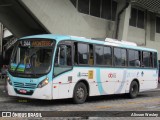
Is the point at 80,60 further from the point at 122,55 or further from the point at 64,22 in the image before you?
the point at 64,22

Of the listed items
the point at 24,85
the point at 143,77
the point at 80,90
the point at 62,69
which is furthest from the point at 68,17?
the point at 24,85

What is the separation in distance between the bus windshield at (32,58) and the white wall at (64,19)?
9.28 meters

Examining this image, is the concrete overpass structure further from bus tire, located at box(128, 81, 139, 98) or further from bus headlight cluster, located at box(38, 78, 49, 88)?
bus headlight cluster, located at box(38, 78, 49, 88)

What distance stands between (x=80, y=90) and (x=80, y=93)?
119mm

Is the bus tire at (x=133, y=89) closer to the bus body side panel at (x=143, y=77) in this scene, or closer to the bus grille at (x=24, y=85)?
the bus body side panel at (x=143, y=77)

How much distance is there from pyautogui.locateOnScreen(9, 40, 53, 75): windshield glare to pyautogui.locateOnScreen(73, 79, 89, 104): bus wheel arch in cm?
170

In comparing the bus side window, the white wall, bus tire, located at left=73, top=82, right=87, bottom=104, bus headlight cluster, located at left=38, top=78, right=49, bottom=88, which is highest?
the white wall

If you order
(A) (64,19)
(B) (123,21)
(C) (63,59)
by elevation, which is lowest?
(C) (63,59)

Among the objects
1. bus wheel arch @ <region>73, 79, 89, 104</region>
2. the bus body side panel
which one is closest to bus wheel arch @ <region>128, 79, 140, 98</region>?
the bus body side panel

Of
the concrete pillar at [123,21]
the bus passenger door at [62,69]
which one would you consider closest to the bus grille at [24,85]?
the bus passenger door at [62,69]

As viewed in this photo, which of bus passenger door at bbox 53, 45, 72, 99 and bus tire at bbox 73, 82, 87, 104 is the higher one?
bus passenger door at bbox 53, 45, 72, 99

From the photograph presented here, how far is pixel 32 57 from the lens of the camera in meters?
14.1

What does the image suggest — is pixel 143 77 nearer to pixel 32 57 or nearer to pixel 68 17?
pixel 32 57

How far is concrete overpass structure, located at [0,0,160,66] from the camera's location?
80.9 feet
